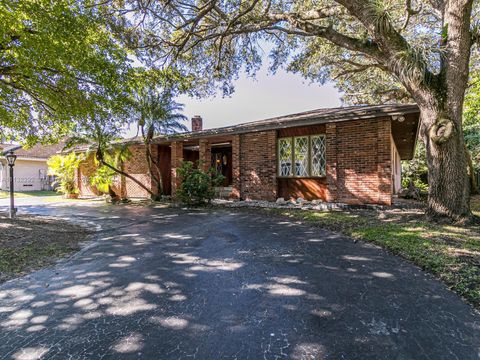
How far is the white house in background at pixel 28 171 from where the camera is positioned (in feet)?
75.7

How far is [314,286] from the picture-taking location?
3.12 metres

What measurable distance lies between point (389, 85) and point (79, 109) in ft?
47.8

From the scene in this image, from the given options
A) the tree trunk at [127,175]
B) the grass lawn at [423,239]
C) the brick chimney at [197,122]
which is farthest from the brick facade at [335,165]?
the brick chimney at [197,122]

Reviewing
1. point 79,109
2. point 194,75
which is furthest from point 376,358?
point 194,75

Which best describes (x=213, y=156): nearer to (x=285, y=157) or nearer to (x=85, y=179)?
(x=285, y=157)

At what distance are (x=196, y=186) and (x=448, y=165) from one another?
803 centimetres

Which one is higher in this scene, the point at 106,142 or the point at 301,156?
the point at 106,142

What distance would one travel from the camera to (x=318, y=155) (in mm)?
9828

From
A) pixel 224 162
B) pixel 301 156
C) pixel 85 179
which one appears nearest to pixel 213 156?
pixel 224 162

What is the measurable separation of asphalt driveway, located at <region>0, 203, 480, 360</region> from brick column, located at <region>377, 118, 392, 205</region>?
175 inches

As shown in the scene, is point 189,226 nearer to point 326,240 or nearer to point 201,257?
point 201,257

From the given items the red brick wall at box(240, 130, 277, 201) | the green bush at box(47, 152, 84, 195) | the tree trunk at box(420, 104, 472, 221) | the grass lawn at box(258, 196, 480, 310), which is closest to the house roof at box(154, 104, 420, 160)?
the red brick wall at box(240, 130, 277, 201)

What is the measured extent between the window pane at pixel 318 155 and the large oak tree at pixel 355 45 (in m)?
3.11

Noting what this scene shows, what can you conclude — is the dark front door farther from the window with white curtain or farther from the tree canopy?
the tree canopy
